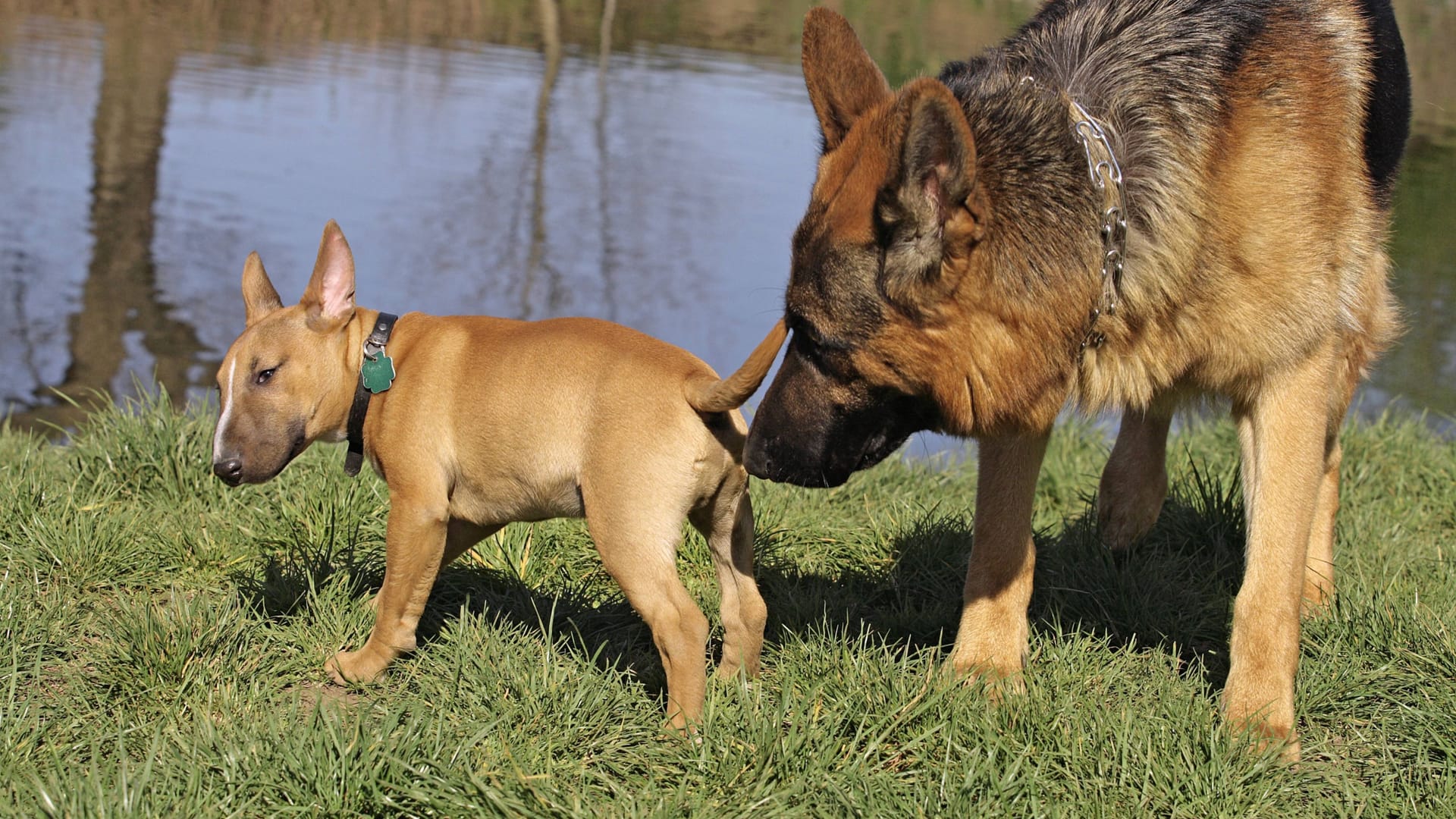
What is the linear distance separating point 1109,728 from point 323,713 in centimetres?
201

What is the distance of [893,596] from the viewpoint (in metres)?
4.62

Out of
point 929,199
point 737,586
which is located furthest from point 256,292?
point 929,199

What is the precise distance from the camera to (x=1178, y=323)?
3463 millimetres

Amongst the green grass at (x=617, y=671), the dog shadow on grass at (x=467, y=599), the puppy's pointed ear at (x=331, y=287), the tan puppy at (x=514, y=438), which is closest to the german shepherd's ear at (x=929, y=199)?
the tan puppy at (x=514, y=438)

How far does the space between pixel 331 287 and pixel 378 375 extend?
1.07 ft

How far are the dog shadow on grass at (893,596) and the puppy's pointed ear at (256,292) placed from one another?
2.68ft

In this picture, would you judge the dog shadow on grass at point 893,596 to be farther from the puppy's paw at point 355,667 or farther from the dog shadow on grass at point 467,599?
the puppy's paw at point 355,667

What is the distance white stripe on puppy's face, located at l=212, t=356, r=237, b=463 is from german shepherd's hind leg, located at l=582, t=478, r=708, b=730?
1163 millimetres

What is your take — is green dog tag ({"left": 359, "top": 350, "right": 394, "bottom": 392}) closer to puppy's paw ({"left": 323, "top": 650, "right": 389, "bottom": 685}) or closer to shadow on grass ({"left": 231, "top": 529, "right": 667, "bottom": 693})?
shadow on grass ({"left": 231, "top": 529, "right": 667, "bottom": 693})

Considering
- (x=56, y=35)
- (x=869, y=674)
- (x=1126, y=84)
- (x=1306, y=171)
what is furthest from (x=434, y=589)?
(x=56, y=35)

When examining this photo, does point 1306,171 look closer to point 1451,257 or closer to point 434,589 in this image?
point 434,589

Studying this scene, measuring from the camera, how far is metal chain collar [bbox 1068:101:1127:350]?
3.28 metres

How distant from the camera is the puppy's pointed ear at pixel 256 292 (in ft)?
13.3

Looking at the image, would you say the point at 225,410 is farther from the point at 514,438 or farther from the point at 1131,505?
the point at 1131,505
